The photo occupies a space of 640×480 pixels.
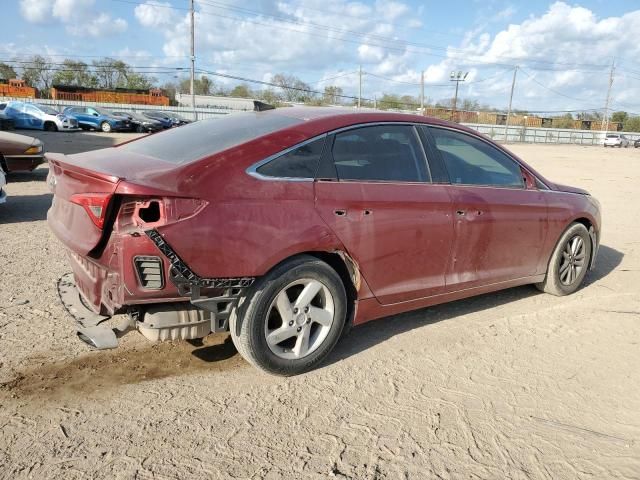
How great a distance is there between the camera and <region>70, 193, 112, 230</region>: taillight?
2803 millimetres

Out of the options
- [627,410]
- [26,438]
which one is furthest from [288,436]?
[627,410]

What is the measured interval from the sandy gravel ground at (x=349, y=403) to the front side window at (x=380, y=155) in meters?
1.25

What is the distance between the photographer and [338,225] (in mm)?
3309

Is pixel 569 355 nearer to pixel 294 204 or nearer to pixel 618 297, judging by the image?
pixel 618 297

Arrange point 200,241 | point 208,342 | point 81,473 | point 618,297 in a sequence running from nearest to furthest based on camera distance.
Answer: point 81,473
point 200,241
point 208,342
point 618,297

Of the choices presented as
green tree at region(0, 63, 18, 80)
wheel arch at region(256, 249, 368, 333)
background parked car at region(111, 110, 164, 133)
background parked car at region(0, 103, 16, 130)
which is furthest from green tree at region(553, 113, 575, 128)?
wheel arch at region(256, 249, 368, 333)

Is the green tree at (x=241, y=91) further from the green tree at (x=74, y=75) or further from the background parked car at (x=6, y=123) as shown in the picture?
the background parked car at (x=6, y=123)

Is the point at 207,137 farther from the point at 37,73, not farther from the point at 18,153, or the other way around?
the point at 37,73

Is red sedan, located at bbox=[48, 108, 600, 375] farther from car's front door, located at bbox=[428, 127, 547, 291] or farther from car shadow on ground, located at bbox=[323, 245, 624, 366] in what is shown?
car shadow on ground, located at bbox=[323, 245, 624, 366]

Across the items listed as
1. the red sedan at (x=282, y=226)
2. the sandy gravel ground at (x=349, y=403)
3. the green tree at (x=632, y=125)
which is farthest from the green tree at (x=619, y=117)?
the sandy gravel ground at (x=349, y=403)

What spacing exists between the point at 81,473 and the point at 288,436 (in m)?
0.99

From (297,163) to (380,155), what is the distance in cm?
72

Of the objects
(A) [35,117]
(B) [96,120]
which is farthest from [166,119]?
(A) [35,117]

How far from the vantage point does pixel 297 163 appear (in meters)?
3.25
